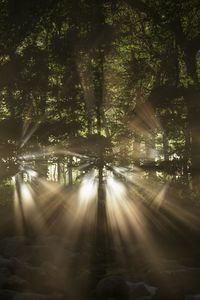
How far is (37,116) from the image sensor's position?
26.7 m

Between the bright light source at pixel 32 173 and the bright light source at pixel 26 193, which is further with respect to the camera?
the bright light source at pixel 32 173

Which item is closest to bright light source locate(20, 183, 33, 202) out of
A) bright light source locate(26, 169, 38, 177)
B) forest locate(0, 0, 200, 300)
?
forest locate(0, 0, 200, 300)

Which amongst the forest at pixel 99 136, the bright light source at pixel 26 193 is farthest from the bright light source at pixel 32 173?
the bright light source at pixel 26 193

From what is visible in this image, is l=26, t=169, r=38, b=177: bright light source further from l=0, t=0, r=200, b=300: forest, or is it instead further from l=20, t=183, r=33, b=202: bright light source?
l=20, t=183, r=33, b=202: bright light source

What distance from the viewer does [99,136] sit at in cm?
2620

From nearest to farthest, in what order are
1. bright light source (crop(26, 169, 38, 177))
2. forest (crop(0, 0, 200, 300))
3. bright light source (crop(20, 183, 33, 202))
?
1. forest (crop(0, 0, 200, 300))
2. bright light source (crop(20, 183, 33, 202))
3. bright light source (crop(26, 169, 38, 177))

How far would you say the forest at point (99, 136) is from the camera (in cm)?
1958

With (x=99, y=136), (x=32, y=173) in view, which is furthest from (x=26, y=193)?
(x=99, y=136)

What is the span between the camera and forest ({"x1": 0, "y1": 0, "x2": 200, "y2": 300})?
64.2 ft

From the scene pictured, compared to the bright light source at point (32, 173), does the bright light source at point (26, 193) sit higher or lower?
lower

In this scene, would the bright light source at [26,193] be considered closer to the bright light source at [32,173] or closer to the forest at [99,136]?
the forest at [99,136]

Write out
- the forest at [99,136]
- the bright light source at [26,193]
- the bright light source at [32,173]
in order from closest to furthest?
the forest at [99,136]
the bright light source at [26,193]
the bright light source at [32,173]

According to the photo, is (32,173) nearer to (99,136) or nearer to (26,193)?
(26,193)

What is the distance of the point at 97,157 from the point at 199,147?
536 centimetres
